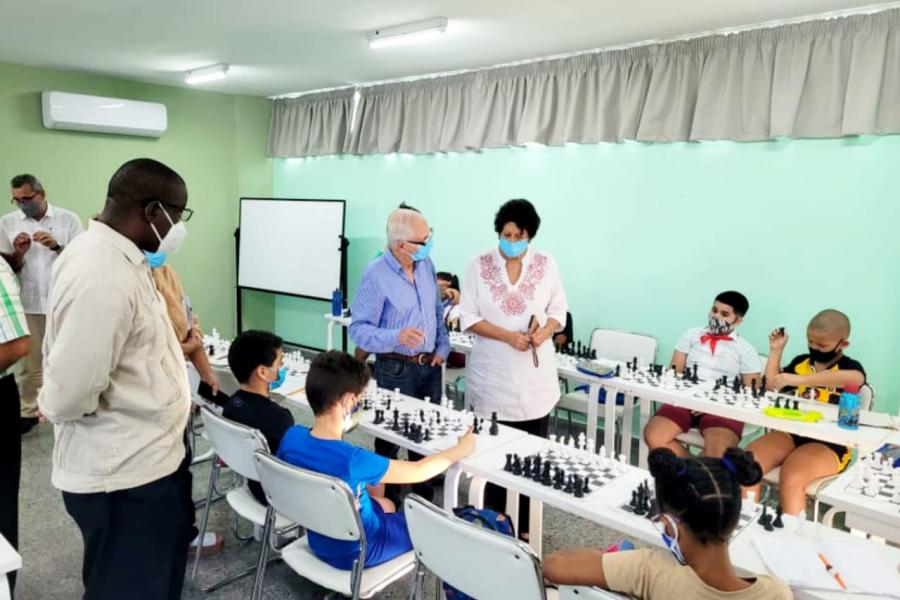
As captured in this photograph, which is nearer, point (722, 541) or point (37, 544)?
point (722, 541)

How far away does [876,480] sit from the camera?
220 centimetres

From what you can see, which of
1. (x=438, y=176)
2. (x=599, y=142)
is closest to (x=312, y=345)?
(x=438, y=176)

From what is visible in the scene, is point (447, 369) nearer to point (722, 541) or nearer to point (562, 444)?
point (562, 444)

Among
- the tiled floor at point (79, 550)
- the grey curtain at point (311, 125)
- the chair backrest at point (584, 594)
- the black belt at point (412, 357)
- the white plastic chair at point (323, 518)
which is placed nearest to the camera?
the chair backrest at point (584, 594)

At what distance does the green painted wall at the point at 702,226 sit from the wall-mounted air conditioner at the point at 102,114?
8.64 feet

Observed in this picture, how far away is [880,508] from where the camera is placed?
6.74ft

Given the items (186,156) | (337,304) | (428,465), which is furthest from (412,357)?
(186,156)

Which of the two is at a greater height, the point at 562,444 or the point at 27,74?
the point at 27,74

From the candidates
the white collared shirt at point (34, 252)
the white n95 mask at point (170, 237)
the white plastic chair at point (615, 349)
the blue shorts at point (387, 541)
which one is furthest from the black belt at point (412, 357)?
the white collared shirt at point (34, 252)

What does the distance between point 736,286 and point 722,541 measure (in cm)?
320

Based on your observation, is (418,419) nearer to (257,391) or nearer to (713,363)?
(257,391)

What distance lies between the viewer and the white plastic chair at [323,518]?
6.32ft

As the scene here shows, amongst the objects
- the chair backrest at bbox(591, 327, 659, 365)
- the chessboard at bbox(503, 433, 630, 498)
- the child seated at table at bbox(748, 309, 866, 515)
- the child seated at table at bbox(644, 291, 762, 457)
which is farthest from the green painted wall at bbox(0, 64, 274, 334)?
the child seated at table at bbox(748, 309, 866, 515)

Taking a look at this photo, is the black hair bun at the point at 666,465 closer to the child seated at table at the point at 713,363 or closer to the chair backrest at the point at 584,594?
the chair backrest at the point at 584,594
